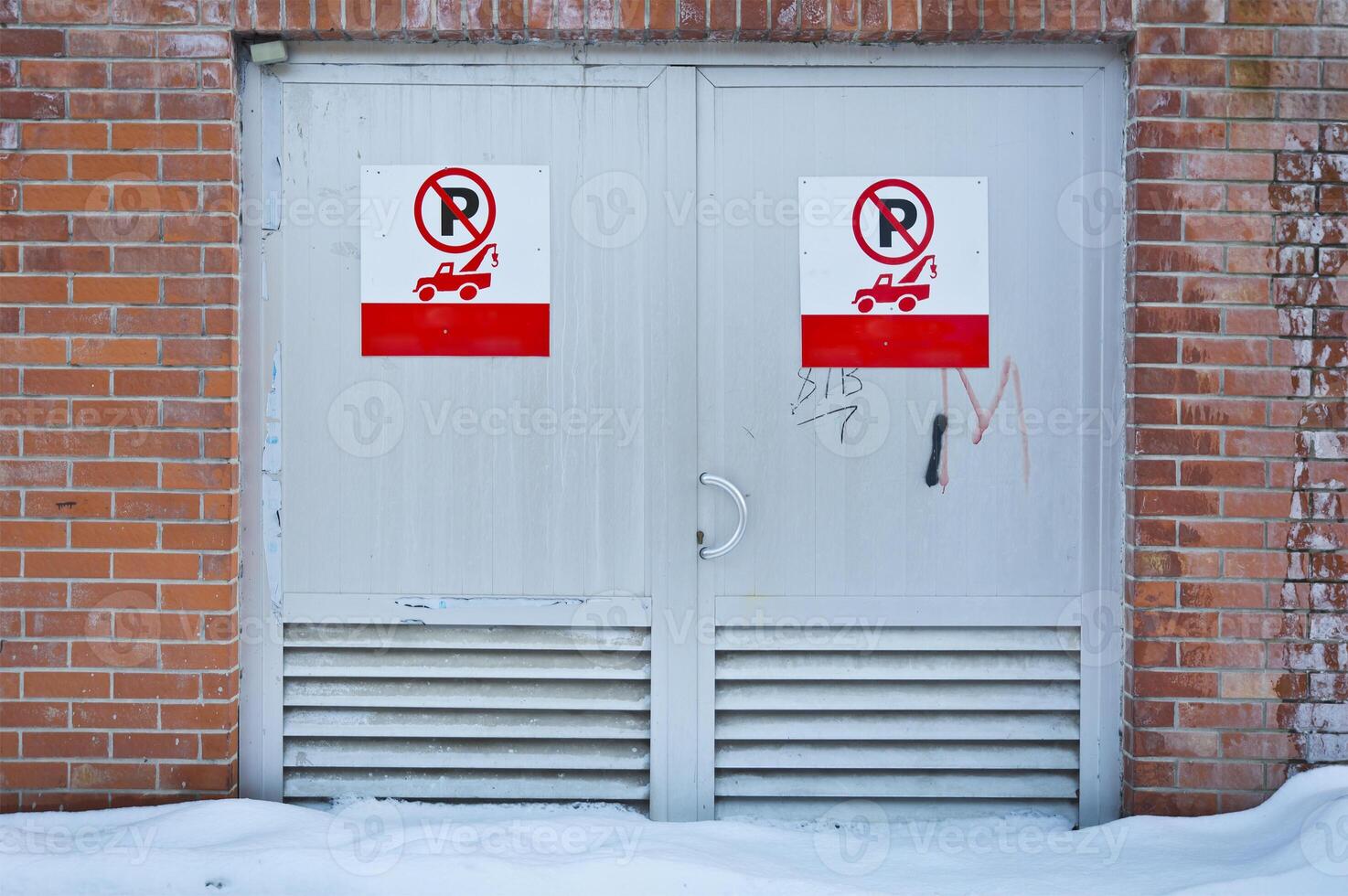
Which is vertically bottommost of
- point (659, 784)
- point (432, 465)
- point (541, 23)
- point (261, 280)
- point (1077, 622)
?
point (659, 784)

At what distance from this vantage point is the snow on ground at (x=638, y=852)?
2.79 m

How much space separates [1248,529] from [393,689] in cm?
258

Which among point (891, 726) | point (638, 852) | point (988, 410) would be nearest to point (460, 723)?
point (638, 852)

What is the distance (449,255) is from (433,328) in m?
0.22

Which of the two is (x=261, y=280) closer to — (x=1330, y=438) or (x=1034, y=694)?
(x=1034, y=694)

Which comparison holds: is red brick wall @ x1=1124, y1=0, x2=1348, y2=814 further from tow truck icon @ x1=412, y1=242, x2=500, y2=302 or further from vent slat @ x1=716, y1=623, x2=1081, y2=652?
tow truck icon @ x1=412, y1=242, x2=500, y2=302

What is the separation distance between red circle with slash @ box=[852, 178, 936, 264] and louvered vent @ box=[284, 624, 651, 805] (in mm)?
1346

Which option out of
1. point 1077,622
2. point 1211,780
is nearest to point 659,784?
point 1077,622

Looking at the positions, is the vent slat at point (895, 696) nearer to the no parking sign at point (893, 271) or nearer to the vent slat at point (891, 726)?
the vent slat at point (891, 726)

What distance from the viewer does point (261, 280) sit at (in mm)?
3225

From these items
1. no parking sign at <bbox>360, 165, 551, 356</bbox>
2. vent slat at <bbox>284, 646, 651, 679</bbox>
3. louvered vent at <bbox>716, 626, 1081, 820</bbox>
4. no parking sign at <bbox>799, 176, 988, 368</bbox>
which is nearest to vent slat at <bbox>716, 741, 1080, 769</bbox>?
louvered vent at <bbox>716, 626, 1081, 820</bbox>

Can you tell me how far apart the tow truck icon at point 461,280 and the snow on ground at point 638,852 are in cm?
156

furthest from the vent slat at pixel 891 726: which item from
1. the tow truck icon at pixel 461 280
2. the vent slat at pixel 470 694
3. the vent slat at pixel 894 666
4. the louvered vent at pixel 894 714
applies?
the tow truck icon at pixel 461 280

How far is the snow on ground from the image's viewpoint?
2787 mm
